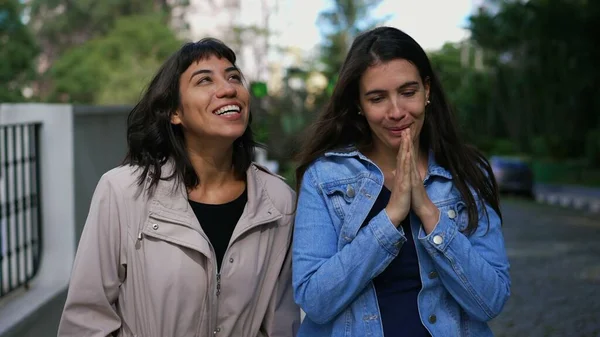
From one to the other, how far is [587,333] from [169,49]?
26.5 m

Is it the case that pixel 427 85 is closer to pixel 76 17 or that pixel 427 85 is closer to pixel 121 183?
pixel 121 183

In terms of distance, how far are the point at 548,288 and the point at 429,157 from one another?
6432mm

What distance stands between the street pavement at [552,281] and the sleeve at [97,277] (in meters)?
4.48

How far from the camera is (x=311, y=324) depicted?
2.73 metres

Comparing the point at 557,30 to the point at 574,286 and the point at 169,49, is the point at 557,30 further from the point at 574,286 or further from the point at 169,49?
the point at 574,286

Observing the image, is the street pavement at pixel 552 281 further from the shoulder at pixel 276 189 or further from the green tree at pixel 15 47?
the green tree at pixel 15 47

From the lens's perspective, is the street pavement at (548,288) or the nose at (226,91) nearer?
the nose at (226,91)

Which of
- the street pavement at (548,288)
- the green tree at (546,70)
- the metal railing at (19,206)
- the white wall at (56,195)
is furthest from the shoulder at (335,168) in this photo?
the green tree at (546,70)

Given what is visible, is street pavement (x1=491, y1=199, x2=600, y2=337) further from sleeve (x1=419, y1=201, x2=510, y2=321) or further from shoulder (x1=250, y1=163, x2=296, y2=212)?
sleeve (x1=419, y1=201, x2=510, y2=321)

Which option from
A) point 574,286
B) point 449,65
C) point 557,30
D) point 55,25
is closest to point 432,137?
point 574,286

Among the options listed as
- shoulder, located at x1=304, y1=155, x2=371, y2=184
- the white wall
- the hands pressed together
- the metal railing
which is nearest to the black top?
shoulder, located at x1=304, y1=155, x2=371, y2=184

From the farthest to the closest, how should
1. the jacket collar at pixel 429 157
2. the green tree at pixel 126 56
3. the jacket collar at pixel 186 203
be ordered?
the green tree at pixel 126 56, the jacket collar at pixel 186 203, the jacket collar at pixel 429 157

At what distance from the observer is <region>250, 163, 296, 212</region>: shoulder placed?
10.1 ft

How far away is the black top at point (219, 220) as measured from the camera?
9.53ft
